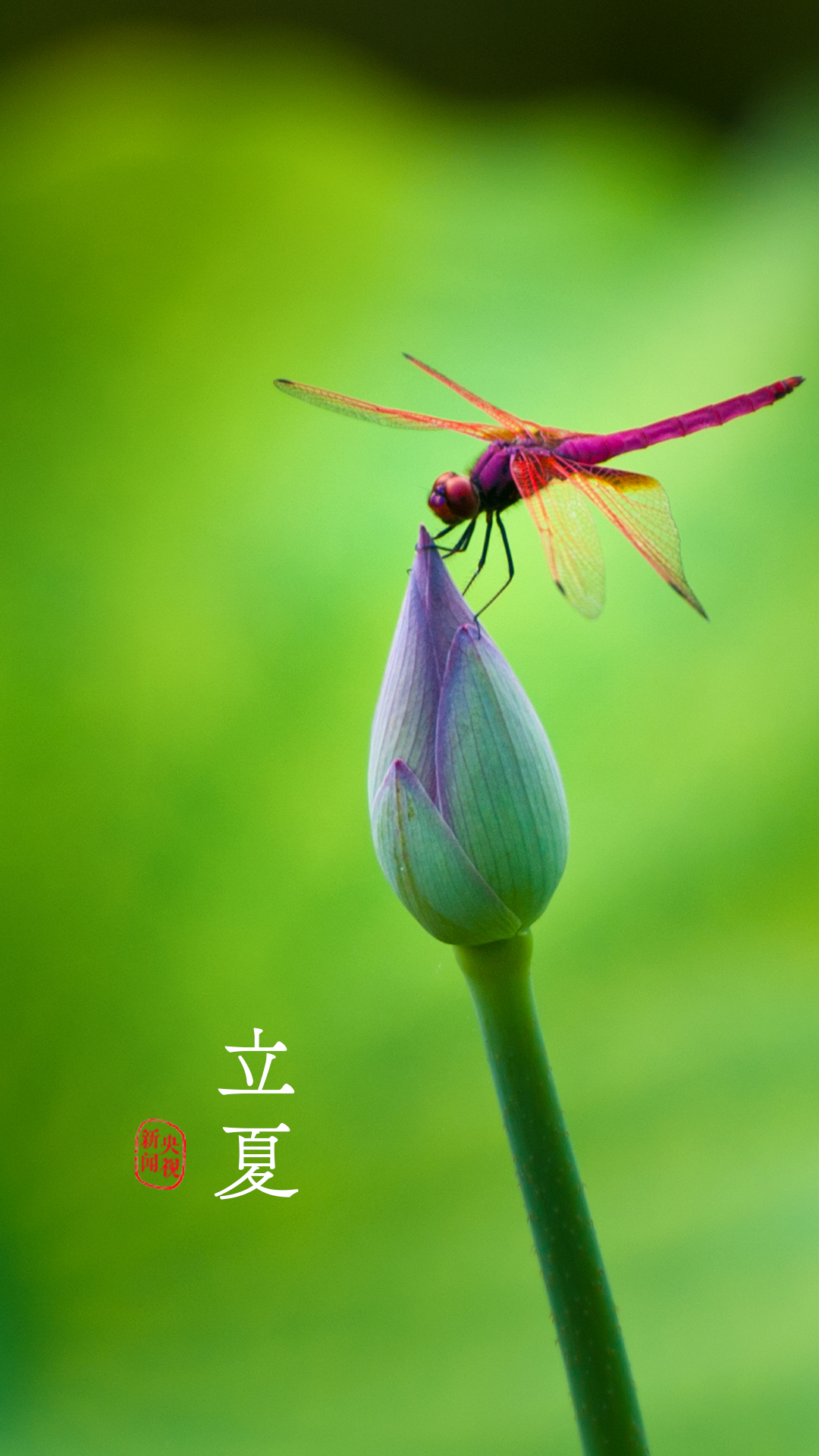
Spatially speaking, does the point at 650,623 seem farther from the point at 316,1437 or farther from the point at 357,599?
the point at 316,1437

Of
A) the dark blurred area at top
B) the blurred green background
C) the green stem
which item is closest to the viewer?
the green stem

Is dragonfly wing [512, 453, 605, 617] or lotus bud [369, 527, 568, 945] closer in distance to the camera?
lotus bud [369, 527, 568, 945]

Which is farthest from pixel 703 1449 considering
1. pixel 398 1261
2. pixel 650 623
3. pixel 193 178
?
pixel 193 178

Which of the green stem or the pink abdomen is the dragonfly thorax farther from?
the green stem

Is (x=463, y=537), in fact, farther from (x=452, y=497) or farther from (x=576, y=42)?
(x=576, y=42)

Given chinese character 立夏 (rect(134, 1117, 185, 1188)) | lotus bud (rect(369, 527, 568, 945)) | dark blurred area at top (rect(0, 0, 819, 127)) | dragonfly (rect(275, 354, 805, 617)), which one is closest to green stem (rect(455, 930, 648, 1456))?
lotus bud (rect(369, 527, 568, 945))

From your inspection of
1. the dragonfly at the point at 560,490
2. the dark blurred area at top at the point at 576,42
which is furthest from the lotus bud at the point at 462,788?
the dark blurred area at top at the point at 576,42

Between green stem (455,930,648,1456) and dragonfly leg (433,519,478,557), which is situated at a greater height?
dragonfly leg (433,519,478,557)
